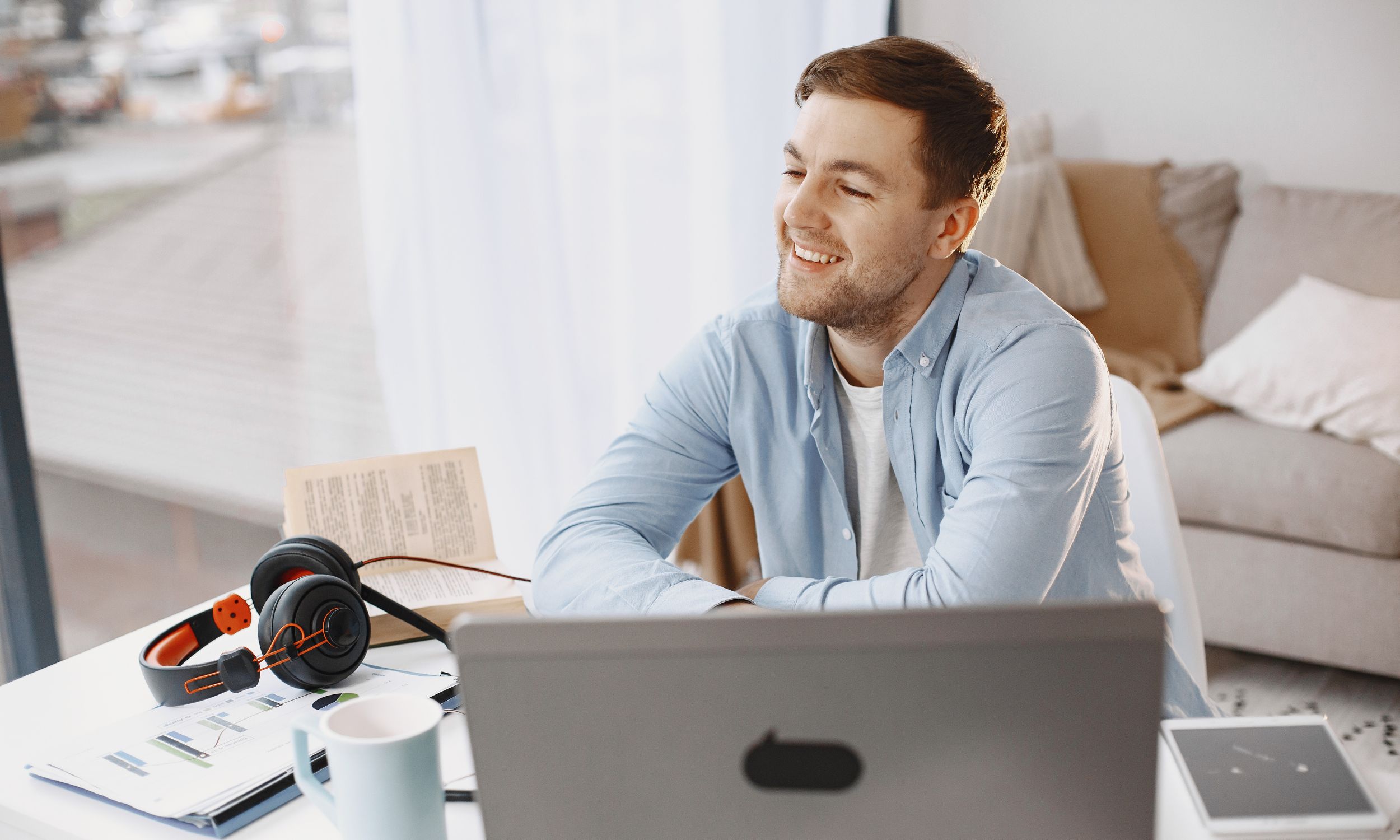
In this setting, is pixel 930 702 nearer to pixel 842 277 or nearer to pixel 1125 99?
pixel 842 277

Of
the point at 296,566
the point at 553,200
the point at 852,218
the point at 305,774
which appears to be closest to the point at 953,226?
the point at 852,218

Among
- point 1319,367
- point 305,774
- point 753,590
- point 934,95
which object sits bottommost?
point 1319,367

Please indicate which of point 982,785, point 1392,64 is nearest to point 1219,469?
point 1392,64

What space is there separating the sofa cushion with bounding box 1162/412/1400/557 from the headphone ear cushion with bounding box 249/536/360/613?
70.5 inches

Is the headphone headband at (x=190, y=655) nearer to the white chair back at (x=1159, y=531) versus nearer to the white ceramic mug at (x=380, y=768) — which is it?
the white ceramic mug at (x=380, y=768)

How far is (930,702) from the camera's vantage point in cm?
55

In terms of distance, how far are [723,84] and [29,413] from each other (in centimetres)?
203

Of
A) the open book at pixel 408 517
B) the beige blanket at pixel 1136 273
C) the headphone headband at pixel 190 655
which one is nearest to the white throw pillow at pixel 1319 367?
the beige blanket at pixel 1136 273

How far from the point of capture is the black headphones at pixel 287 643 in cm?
94

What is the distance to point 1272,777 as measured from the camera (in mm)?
722

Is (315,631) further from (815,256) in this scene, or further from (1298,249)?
(1298,249)

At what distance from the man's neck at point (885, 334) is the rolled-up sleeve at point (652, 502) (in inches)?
5.6

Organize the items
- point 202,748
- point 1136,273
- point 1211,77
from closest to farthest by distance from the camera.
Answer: point 202,748, point 1136,273, point 1211,77

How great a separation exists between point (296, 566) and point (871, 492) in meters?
0.66
